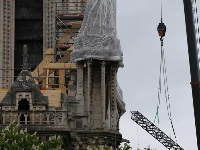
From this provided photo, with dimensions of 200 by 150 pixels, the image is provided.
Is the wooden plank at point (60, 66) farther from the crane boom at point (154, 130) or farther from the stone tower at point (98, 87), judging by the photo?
the crane boom at point (154, 130)

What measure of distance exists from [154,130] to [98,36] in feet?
104

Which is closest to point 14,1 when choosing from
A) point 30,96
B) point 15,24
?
point 15,24

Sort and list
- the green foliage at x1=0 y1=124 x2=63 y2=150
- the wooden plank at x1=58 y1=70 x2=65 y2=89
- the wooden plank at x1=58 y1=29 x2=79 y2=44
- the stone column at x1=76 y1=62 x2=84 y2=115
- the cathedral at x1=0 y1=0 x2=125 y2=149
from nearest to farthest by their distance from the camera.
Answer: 1. the green foliage at x1=0 y1=124 x2=63 y2=150
2. the cathedral at x1=0 y1=0 x2=125 y2=149
3. the stone column at x1=76 y1=62 x2=84 y2=115
4. the wooden plank at x1=58 y1=70 x2=65 y2=89
5. the wooden plank at x1=58 y1=29 x2=79 y2=44

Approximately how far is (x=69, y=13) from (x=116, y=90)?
21.0m

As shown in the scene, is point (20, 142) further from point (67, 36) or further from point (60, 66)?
point (67, 36)

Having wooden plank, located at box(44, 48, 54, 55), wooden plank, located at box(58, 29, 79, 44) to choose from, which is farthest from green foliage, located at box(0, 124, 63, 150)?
wooden plank, located at box(58, 29, 79, 44)

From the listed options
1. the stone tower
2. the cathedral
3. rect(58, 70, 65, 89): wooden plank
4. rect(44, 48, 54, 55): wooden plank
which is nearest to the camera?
the cathedral

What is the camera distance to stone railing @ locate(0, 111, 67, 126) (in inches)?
2432

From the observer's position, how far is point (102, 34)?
7131cm

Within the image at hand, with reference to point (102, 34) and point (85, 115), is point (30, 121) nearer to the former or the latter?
point (85, 115)

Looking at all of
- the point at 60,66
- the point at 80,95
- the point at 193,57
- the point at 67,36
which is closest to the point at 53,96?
the point at 80,95

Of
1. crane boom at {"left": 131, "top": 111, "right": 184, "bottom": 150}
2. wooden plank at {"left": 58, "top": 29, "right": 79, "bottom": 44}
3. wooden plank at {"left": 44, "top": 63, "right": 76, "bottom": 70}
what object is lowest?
crane boom at {"left": 131, "top": 111, "right": 184, "bottom": 150}

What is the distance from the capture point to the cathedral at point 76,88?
62.4m

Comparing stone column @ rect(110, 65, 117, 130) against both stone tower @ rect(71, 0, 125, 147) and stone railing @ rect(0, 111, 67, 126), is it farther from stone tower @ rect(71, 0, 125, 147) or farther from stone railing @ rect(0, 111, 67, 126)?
stone railing @ rect(0, 111, 67, 126)
